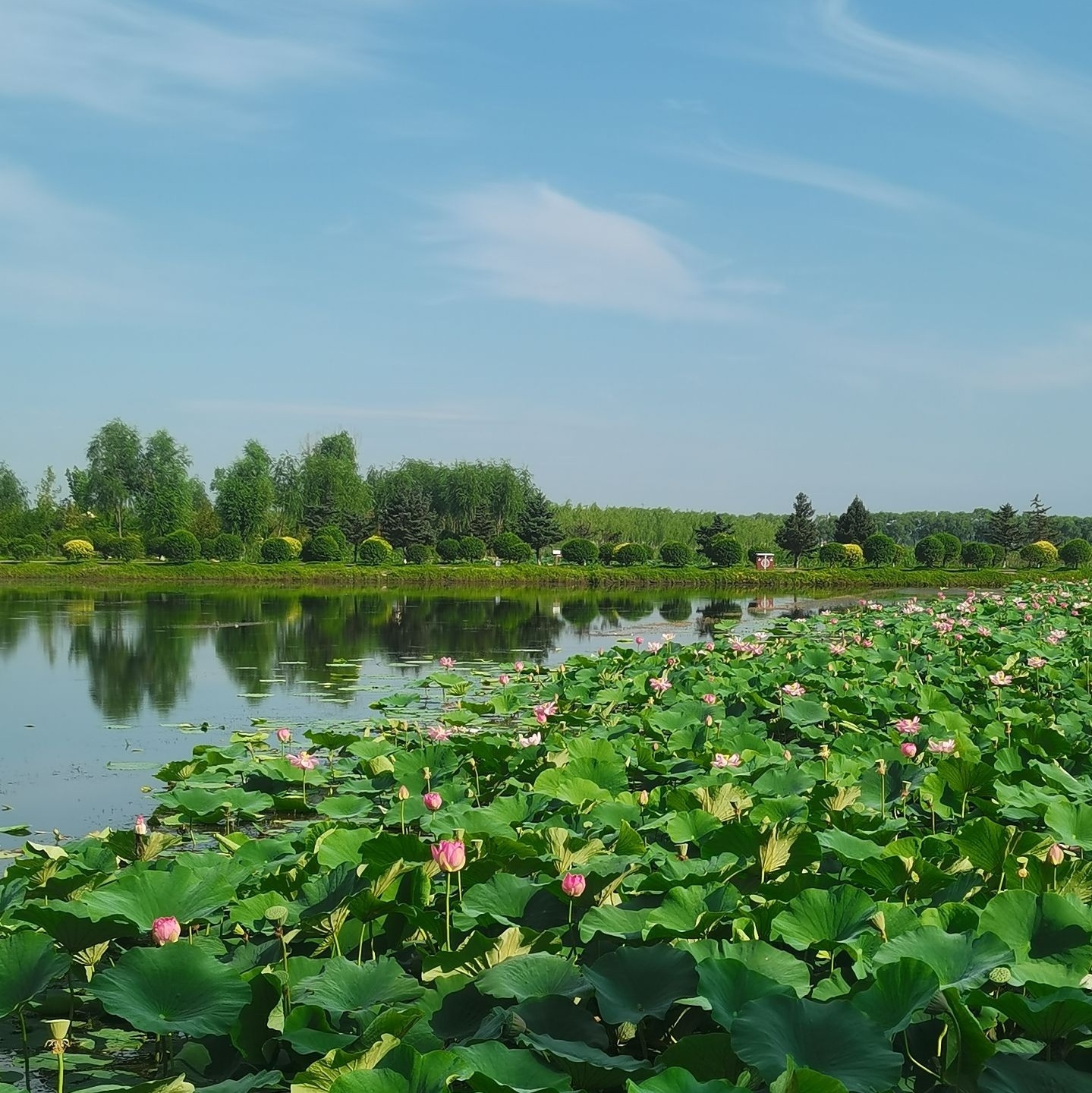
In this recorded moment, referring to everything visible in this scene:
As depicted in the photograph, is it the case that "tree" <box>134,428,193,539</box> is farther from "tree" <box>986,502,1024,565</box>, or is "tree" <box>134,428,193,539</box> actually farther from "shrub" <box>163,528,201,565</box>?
"tree" <box>986,502,1024,565</box>

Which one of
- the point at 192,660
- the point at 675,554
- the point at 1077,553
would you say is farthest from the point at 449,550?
the point at 192,660

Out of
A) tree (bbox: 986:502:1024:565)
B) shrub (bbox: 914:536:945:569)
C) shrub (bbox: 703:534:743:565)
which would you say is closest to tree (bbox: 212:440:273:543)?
shrub (bbox: 703:534:743:565)

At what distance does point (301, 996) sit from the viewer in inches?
72.9

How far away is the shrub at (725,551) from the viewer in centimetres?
3544

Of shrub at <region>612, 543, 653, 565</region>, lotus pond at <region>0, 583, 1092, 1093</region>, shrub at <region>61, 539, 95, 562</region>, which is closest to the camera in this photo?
lotus pond at <region>0, 583, 1092, 1093</region>

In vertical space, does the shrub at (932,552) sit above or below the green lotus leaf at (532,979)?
above

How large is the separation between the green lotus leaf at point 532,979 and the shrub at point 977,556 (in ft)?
124

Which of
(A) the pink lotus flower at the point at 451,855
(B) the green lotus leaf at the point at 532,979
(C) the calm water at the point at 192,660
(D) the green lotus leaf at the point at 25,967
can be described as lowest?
(C) the calm water at the point at 192,660

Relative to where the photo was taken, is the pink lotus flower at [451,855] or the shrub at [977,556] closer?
the pink lotus flower at [451,855]

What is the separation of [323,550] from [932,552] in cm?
2090

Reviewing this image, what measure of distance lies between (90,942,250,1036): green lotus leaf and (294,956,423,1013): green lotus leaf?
0.41 feet

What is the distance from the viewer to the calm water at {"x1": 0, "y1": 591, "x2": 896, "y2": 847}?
609 cm

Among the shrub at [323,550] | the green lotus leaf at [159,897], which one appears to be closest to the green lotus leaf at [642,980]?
the green lotus leaf at [159,897]

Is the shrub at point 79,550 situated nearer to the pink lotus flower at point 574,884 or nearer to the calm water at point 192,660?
the calm water at point 192,660
